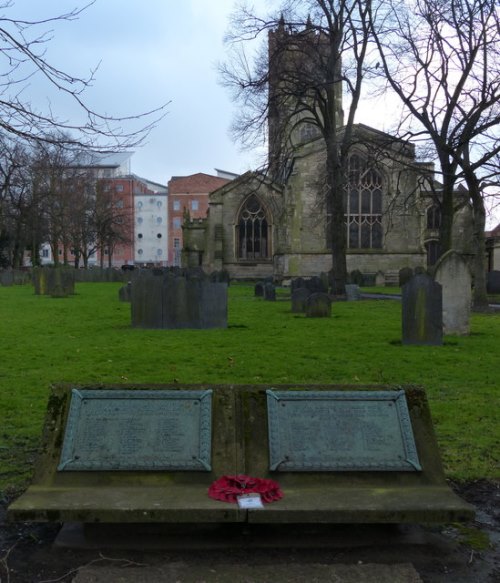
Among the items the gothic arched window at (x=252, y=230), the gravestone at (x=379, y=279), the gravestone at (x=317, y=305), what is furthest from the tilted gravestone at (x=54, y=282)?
the gothic arched window at (x=252, y=230)

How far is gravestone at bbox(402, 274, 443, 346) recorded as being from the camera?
11.2 m

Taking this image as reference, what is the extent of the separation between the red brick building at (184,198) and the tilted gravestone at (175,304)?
275 ft

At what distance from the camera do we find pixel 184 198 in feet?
321

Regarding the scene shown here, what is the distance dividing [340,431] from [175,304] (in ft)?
34.0

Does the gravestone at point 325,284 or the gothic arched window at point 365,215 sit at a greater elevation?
the gothic arched window at point 365,215

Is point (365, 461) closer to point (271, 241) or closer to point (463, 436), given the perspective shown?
point (463, 436)

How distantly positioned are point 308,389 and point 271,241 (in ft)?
148

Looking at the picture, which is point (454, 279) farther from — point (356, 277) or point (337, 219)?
point (356, 277)

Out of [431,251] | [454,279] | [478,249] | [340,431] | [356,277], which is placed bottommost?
[340,431]

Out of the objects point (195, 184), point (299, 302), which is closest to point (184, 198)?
point (195, 184)

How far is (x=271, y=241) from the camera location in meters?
48.9

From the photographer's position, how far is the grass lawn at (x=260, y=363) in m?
5.46

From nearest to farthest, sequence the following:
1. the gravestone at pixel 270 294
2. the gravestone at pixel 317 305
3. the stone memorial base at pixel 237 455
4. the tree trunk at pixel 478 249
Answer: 1. the stone memorial base at pixel 237 455
2. the gravestone at pixel 317 305
3. the tree trunk at pixel 478 249
4. the gravestone at pixel 270 294

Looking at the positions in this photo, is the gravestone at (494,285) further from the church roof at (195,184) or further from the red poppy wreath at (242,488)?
the church roof at (195,184)
